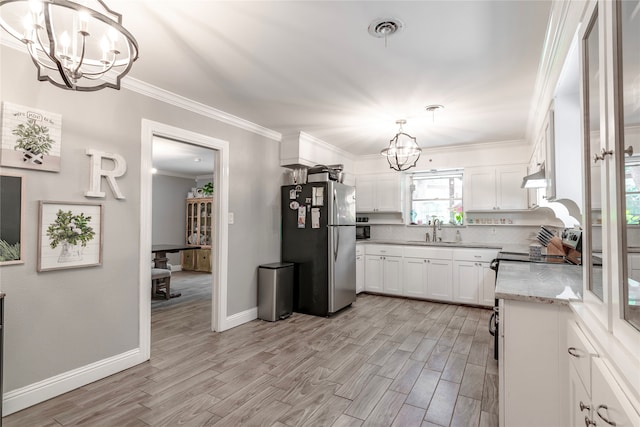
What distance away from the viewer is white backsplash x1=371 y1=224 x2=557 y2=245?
4848 mm

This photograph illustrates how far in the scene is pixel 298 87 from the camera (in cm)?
289

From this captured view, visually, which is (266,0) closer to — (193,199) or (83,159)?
(83,159)

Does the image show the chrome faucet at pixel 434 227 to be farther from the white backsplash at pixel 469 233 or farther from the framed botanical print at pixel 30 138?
the framed botanical print at pixel 30 138

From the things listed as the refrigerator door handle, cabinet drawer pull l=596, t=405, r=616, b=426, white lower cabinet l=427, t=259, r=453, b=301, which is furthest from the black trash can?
cabinet drawer pull l=596, t=405, r=616, b=426

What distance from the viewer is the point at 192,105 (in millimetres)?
3252

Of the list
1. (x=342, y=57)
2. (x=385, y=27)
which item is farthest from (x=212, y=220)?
(x=385, y=27)

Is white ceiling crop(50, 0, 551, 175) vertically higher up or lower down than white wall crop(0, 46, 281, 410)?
higher up

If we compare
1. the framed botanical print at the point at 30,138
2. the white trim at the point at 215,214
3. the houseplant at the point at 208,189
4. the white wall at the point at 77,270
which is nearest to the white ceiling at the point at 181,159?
the houseplant at the point at 208,189

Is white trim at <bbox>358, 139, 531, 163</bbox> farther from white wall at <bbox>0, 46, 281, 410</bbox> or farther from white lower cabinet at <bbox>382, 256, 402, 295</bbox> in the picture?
white wall at <bbox>0, 46, 281, 410</bbox>

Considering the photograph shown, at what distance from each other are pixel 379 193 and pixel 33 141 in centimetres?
475

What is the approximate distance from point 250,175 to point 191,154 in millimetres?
2399

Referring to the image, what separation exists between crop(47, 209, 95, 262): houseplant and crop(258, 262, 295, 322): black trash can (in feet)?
6.48

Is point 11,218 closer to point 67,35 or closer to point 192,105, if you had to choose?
point 67,35

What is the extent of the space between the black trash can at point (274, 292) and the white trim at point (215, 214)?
52 cm
